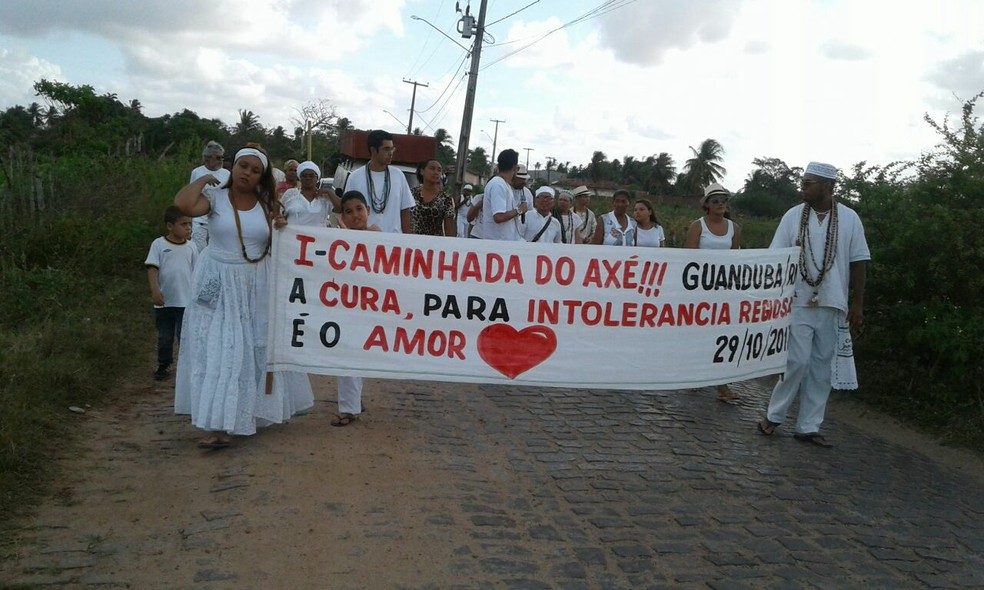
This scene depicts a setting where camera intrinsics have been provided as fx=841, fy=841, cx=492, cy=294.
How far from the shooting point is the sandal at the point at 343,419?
594cm

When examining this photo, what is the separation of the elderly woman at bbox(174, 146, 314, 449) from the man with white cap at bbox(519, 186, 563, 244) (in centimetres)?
453

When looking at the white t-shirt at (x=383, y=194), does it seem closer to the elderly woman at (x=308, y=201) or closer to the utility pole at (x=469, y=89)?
the elderly woman at (x=308, y=201)

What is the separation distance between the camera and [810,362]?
640 cm

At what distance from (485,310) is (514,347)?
1.02 ft

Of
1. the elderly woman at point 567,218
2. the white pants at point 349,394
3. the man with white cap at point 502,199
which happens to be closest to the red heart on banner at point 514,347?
the white pants at point 349,394

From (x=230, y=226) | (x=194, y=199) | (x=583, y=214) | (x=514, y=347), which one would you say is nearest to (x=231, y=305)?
(x=230, y=226)

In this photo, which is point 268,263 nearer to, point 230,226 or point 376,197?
point 230,226

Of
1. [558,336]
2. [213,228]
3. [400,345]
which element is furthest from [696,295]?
[213,228]

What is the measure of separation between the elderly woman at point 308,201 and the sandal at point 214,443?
2406 millimetres

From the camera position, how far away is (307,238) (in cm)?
530

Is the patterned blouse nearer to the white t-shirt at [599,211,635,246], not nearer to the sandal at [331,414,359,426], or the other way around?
the sandal at [331,414,359,426]

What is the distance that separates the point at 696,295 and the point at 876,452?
213 cm

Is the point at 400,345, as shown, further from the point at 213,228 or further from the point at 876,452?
the point at 876,452

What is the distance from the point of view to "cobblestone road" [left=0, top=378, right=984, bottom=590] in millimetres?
3838
